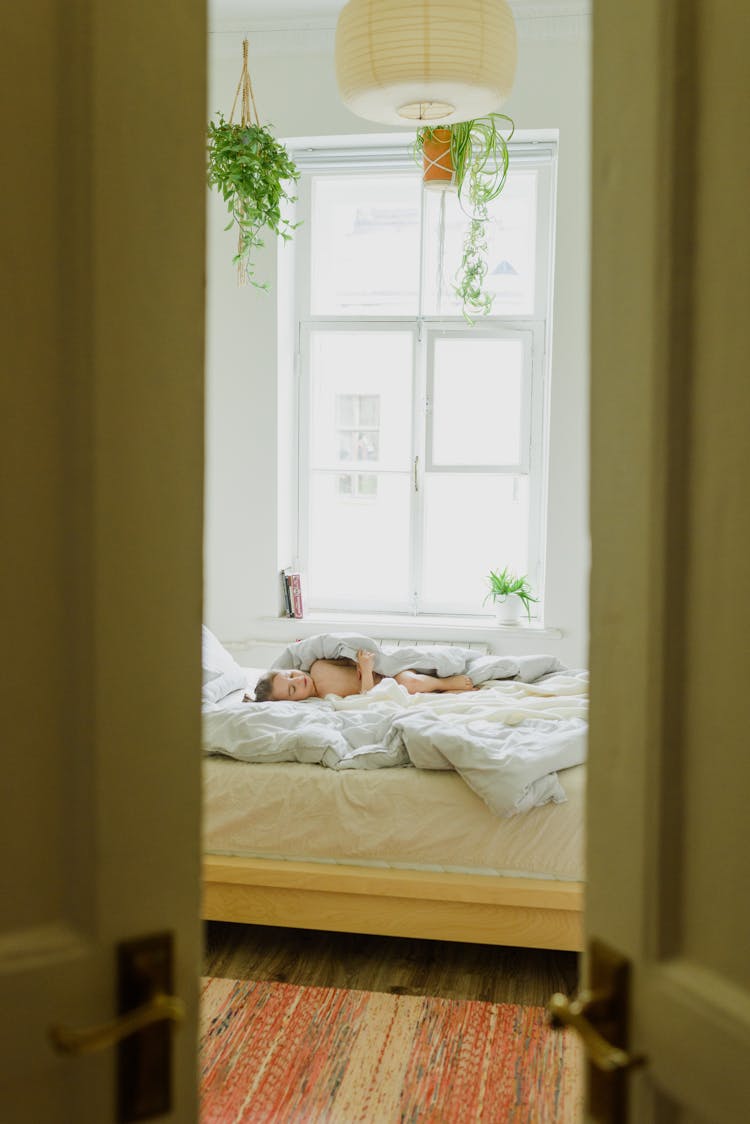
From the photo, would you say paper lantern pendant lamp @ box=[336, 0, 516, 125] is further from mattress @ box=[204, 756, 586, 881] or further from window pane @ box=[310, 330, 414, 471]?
window pane @ box=[310, 330, 414, 471]

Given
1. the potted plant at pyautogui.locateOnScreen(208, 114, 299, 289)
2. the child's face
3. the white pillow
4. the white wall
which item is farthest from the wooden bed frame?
the potted plant at pyautogui.locateOnScreen(208, 114, 299, 289)

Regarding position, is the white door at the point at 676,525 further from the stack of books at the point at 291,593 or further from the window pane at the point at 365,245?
the window pane at the point at 365,245

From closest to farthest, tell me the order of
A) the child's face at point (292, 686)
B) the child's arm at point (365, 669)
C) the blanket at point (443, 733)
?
the blanket at point (443, 733) < the child's face at point (292, 686) < the child's arm at point (365, 669)

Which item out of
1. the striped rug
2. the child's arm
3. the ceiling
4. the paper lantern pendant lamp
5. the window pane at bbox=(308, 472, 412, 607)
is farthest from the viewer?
the window pane at bbox=(308, 472, 412, 607)

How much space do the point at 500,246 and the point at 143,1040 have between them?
480 cm

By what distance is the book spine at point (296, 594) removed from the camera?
17.3ft

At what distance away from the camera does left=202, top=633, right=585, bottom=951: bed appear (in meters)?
2.93

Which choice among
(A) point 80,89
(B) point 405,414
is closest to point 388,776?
(A) point 80,89

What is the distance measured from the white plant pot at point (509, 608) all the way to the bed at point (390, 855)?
2083 millimetres

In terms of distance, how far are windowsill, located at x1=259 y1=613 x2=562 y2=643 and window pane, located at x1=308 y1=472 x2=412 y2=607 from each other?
0.51 ft

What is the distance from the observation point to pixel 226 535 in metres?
5.35

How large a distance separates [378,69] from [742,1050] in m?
2.54

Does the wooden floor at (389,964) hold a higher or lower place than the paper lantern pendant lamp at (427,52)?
lower

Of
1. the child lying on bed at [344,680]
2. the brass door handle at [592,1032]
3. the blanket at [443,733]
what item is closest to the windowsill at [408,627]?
the child lying on bed at [344,680]
